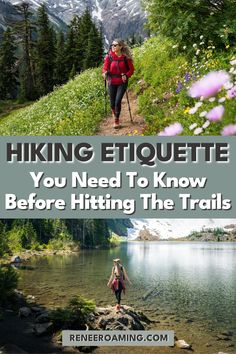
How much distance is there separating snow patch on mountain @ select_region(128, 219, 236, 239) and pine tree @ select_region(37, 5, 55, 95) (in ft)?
235

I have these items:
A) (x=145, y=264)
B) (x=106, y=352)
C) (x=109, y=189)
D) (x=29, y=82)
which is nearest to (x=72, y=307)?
(x=106, y=352)

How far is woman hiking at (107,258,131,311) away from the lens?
8.72 meters

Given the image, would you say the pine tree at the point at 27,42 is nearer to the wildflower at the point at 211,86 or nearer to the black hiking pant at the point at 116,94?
the black hiking pant at the point at 116,94

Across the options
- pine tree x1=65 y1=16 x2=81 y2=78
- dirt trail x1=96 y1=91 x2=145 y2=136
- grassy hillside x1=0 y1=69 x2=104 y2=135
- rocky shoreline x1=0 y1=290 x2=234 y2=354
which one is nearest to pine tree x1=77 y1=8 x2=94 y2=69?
pine tree x1=65 y1=16 x2=81 y2=78

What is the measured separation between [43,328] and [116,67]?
24.0 ft

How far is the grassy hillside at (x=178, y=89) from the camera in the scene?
33.8 ft

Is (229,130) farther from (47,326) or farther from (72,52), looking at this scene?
(72,52)

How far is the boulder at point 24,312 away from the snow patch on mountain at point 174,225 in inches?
86.5

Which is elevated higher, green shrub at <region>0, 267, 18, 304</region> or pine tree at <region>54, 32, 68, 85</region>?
pine tree at <region>54, 32, 68, 85</region>

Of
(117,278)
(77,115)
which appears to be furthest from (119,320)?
(77,115)

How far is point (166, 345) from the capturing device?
8258 millimetres

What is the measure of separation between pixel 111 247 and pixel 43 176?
6.26 feet

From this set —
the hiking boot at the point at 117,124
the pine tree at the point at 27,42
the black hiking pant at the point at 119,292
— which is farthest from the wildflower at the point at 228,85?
the pine tree at the point at 27,42

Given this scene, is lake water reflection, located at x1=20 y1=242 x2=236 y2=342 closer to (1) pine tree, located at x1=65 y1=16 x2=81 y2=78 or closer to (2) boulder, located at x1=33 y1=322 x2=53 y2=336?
(2) boulder, located at x1=33 y1=322 x2=53 y2=336
